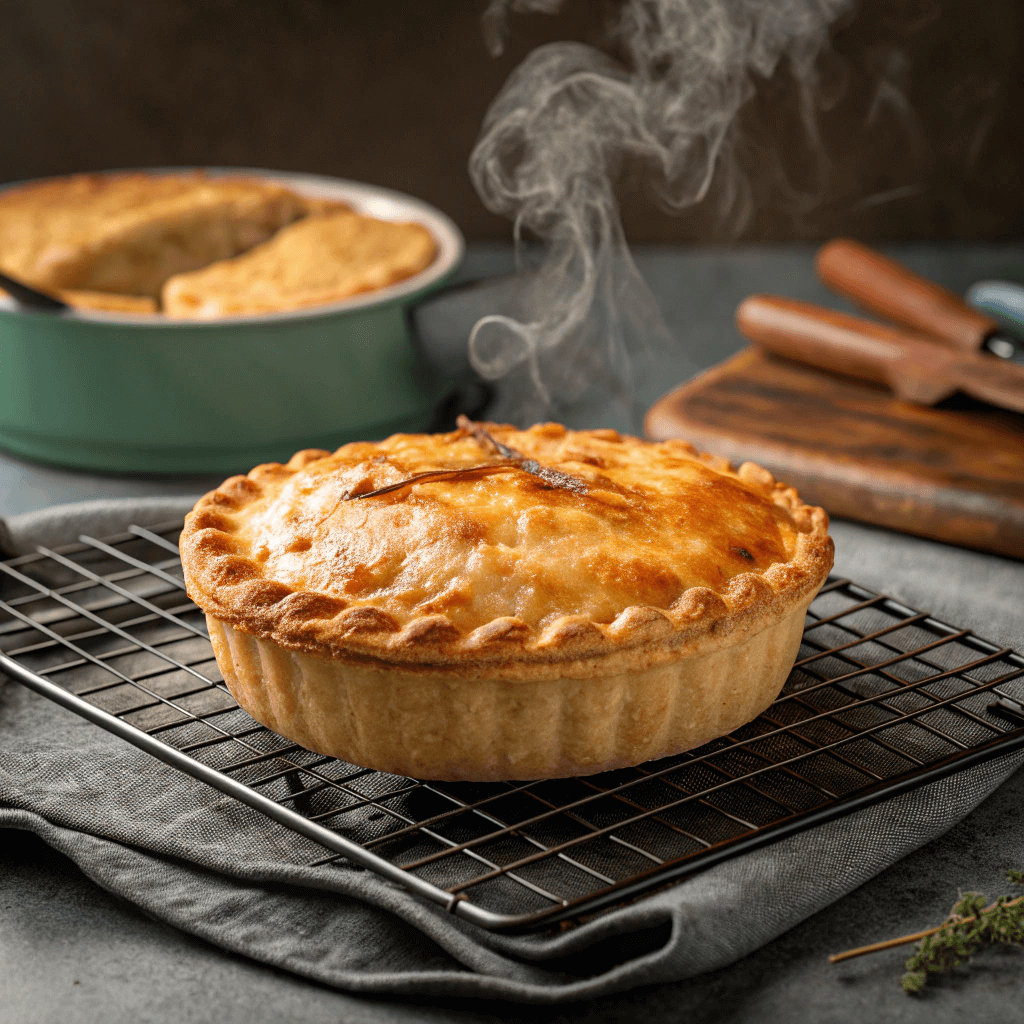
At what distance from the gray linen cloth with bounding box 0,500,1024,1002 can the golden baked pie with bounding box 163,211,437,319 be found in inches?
67.3

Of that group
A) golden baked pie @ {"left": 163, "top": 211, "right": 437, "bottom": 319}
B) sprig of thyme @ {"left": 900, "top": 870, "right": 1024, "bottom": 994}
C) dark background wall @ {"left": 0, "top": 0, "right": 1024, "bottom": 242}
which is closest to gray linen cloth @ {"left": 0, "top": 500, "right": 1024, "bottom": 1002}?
sprig of thyme @ {"left": 900, "top": 870, "right": 1024, "bottom": 994}

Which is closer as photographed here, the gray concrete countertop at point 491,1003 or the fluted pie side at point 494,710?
the gray concrete countertop at point 491,1003

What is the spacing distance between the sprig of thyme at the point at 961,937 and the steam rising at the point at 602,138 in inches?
80.3

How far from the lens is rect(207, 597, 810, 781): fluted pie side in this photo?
1.84 m

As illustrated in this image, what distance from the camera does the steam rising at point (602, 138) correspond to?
3410mm

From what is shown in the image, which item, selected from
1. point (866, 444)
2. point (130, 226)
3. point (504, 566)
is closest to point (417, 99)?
point (130, 226)

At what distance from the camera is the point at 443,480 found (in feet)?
7.06

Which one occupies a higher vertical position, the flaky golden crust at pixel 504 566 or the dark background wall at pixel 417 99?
the dark background wall at pixel 417 99

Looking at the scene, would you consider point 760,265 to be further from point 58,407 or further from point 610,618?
point 610,618

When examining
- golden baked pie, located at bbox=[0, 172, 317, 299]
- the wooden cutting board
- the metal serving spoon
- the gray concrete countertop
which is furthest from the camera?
golden baked pie, located at bbox=[0, 172, 317, 299]

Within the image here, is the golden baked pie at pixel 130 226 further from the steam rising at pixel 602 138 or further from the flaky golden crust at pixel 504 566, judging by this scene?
the flaky golden crust at pixel 504 566

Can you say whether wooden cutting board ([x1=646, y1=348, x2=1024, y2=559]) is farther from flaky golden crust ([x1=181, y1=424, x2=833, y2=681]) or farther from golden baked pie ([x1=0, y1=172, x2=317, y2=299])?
golden baked pie ([x1=0, y1=172, x2=317, y2=299])

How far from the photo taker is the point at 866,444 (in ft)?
11.0

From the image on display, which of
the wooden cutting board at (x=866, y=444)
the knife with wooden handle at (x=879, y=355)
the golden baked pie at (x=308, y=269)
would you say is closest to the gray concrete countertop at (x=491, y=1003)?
Result: the wooden cutting board at (x=866, y=444)
